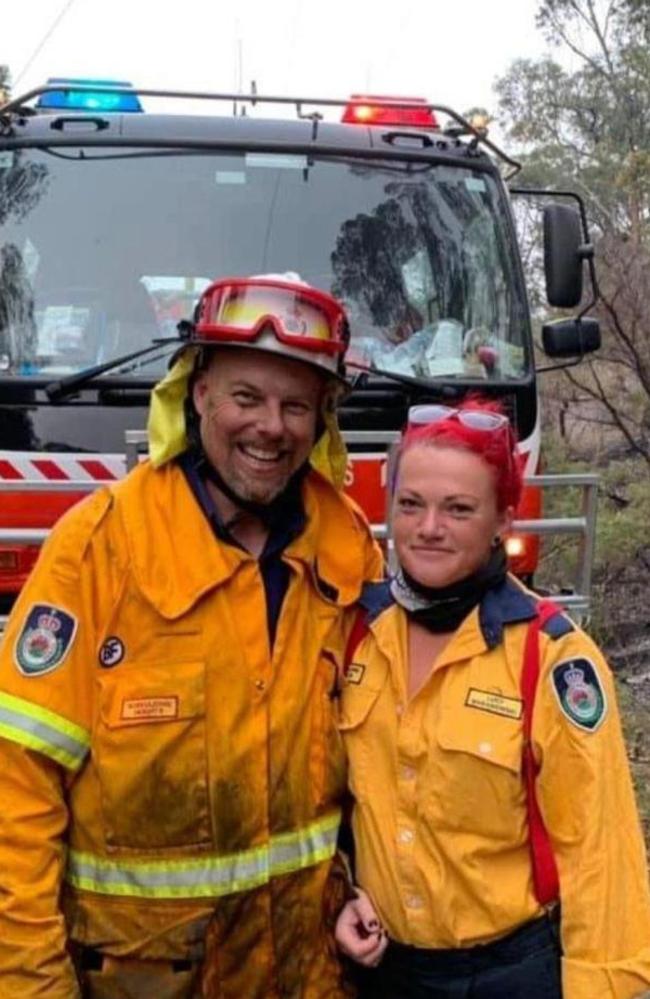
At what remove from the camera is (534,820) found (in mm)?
2002

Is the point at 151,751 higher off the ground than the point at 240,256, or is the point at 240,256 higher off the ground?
the point at 240,256

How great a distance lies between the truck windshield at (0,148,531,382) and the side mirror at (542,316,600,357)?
1.15 ft

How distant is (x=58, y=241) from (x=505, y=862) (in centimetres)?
327

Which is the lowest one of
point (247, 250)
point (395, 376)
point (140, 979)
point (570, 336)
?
point (140, 979)

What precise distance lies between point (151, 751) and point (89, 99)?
3.63 meters

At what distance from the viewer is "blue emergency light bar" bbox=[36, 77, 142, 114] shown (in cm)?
493

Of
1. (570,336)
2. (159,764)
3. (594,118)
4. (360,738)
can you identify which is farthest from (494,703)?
(594,118)

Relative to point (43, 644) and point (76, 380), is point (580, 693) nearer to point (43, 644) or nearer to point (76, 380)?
point (43, 644)

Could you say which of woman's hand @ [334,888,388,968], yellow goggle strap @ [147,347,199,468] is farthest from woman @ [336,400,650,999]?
yellow goggle strap @ [147,347,199,468]

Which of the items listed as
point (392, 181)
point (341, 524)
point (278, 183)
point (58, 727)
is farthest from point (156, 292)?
point (58, 727)

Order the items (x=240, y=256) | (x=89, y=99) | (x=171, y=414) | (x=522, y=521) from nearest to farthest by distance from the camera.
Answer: (x=171, y=414), (x=522, y=521), (x=240, y=256), (x=89, y=99)

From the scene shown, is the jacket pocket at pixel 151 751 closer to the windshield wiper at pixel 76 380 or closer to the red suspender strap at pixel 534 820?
the red suspender strap at pixel 534 820

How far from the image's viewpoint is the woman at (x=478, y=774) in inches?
77.0

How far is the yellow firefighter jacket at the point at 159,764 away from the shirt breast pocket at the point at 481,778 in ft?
0.73
